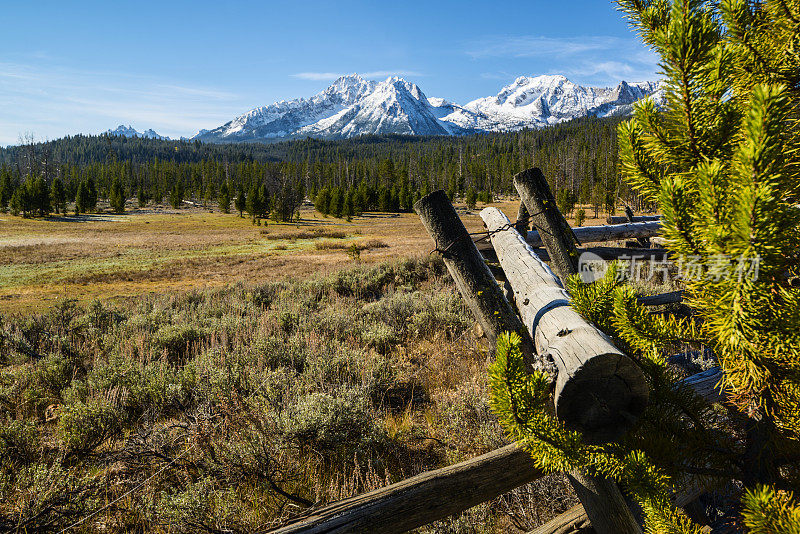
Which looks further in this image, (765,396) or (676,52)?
(765,396)

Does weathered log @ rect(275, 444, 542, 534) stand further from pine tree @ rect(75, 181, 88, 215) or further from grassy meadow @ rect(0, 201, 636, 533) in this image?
pine tree @ rect(75, 181, 88, 215)

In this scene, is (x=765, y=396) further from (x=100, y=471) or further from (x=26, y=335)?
(x=26, y=335)

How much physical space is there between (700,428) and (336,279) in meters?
10.0

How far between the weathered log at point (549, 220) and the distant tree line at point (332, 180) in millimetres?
39097

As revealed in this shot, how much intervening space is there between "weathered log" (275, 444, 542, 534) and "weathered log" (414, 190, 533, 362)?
921 mm

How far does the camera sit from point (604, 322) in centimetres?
136

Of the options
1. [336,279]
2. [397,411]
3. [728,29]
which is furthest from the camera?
[336,279]

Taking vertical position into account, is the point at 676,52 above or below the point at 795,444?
above

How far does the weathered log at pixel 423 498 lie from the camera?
157 cm

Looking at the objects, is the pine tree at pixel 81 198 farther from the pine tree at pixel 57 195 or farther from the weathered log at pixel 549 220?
the weathered log at pixel 549 220

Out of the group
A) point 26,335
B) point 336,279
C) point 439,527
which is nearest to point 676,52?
point 439,527

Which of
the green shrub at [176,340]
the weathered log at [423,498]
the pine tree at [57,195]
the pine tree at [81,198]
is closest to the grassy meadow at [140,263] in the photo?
the green shrub at [176,340]

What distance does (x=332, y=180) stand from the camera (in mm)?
104312

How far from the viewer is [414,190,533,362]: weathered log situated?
2684 mm
